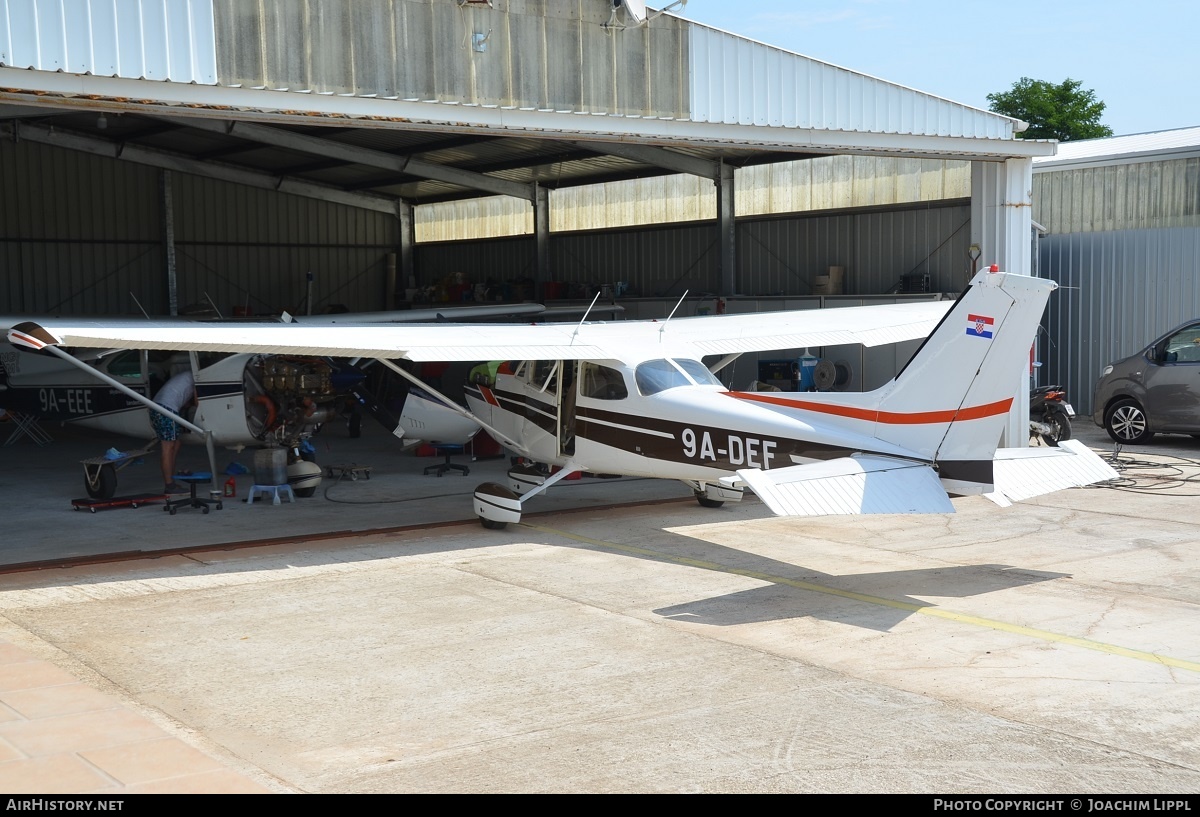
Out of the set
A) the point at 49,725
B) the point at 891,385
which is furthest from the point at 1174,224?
the point at 49,725

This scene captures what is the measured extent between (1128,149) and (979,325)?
1574 cm

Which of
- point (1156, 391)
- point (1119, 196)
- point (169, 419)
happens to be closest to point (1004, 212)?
point (1156, 391)

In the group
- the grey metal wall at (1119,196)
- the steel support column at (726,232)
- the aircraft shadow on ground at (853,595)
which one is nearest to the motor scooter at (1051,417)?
the grey metal wall at (1119,196)

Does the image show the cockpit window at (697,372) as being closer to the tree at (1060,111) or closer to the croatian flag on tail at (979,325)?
the croatian flag on tail at (979,325)

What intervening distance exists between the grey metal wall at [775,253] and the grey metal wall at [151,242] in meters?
4.55

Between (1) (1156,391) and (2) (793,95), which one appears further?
(1) (1156,391)

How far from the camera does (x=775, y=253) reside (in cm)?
2259

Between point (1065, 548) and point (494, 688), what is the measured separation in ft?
21.5

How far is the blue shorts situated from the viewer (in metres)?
14.3

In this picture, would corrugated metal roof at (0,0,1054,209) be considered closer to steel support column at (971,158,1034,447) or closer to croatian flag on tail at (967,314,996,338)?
steel support column at (971,158,1034,447)

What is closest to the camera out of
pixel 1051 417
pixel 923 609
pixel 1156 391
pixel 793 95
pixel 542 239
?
pixel 923 609

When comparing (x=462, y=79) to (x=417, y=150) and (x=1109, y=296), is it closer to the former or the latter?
(x=417, y=150)

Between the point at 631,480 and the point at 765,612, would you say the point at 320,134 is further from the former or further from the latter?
the point at 765,612

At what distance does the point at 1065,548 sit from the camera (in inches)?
429
